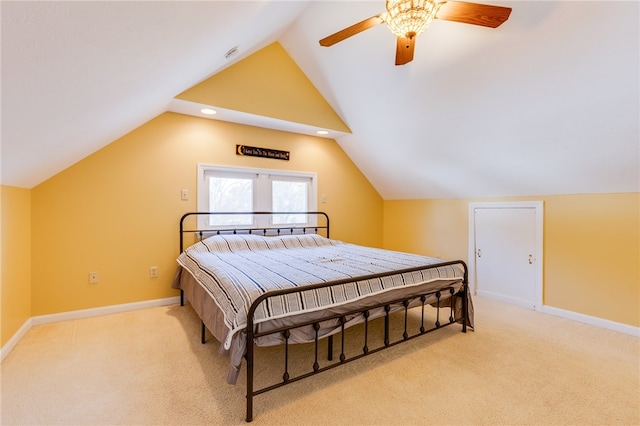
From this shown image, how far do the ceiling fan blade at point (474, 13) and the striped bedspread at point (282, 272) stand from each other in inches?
70.0

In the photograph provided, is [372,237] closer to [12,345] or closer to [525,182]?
[525,182]

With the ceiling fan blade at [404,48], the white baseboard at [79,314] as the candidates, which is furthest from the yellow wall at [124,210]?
the ceiling fan blade at [404,48]

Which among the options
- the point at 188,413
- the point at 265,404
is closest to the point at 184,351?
the point at 188,413

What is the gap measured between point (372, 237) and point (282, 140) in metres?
2.42

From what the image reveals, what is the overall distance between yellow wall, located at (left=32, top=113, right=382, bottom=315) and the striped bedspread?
0.63m

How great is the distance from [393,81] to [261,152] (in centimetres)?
197

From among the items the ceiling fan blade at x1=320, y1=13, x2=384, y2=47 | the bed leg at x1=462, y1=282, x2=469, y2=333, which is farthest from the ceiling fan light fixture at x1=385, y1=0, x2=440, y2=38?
the bed leg at x1=462, y1=282, x2=469, y2=333

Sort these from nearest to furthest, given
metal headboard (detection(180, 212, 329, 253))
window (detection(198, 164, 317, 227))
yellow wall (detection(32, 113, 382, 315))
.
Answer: yellow wall (detection(32, 113, 382, 315)) → metal headboard (detection(180, 212, 329, 253)) → window (detection(198, 164, 317, 227))

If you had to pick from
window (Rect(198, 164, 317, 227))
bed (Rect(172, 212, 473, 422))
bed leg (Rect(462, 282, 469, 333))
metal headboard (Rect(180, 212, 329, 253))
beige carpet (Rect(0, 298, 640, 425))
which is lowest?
beige carpet (Rect(0, 298, 640, 425))

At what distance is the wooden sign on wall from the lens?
3.94m

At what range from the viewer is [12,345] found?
2.38 metres

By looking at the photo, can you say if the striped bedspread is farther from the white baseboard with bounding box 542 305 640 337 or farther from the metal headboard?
the white baseboard with bounding box 542 305 640 337

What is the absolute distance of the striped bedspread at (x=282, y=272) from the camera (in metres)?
1.77

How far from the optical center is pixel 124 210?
10.8 feet
